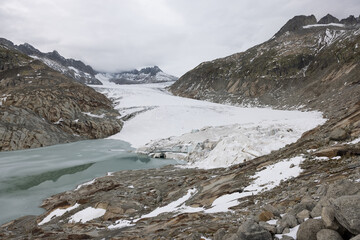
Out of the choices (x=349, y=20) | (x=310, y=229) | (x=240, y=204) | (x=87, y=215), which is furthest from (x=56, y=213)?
(x=349, y=20)

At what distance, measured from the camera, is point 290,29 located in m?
109

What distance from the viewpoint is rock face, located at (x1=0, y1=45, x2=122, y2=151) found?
4094 centimetres

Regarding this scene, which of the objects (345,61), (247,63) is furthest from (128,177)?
(247,63)

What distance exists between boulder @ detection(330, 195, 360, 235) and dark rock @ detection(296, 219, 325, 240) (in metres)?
0.37

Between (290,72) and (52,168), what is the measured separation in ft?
239

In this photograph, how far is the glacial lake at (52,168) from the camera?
18.1m

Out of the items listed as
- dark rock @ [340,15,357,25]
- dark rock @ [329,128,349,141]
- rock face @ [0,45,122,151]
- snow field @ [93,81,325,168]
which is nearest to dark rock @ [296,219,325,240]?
dark rock @ [329,128,349,141]

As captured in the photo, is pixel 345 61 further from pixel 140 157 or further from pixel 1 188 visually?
pixel 1 188

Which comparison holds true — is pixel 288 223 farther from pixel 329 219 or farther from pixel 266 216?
pixel 329 219

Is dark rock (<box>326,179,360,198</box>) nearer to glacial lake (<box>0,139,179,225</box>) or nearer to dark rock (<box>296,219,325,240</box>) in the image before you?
dark rock (<box>296,219,325,240</box>)

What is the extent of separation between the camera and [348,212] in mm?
3314

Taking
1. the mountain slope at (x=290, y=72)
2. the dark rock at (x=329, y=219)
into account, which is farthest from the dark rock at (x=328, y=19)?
the dark rock at (x=329, y=219)

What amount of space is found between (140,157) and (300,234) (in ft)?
99.7

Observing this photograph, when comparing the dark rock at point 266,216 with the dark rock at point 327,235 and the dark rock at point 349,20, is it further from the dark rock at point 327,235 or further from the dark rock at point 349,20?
the dark rock at point 349,20
